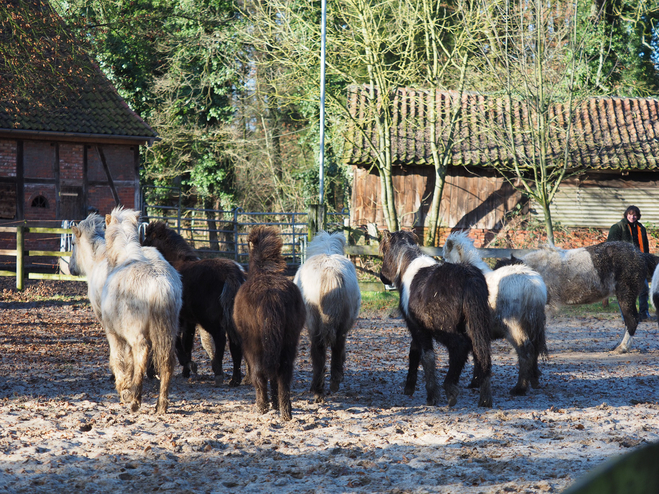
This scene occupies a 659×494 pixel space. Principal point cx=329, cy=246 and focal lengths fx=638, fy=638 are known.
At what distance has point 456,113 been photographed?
716 inches

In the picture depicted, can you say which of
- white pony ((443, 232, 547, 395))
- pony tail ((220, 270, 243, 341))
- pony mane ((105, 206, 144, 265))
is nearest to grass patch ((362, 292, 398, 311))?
white pony ((443, 232, 547, 395))

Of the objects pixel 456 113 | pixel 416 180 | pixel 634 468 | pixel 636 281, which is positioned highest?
pixel 456 113

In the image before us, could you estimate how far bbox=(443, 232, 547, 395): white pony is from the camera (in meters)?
6.73

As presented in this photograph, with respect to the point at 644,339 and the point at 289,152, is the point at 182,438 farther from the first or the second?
the point at 289,152

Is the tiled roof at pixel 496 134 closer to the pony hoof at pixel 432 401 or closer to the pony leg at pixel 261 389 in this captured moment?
the pony hoof at pixel 432 401

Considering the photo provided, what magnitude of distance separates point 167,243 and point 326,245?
205 cm

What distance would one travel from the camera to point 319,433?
525 cm

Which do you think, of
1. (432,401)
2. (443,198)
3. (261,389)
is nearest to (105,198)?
(443,198)

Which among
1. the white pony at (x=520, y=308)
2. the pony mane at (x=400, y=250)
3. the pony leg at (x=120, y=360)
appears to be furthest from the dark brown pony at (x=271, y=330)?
the white pony at (x=520, y=308)

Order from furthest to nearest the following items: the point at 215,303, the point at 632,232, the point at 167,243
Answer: the point at 632,232 < the point at 167,243 < the point at 215,303

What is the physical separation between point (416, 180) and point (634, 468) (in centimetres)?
2044

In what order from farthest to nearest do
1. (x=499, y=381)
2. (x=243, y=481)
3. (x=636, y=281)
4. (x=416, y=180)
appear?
(x=416, y=180)
(x=636, y=281)
(x=499, y=381)
(x=243, y=481)

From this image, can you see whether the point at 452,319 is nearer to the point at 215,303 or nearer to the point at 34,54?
the point at 215,303

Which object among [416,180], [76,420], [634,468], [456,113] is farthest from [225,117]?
[634,468]
